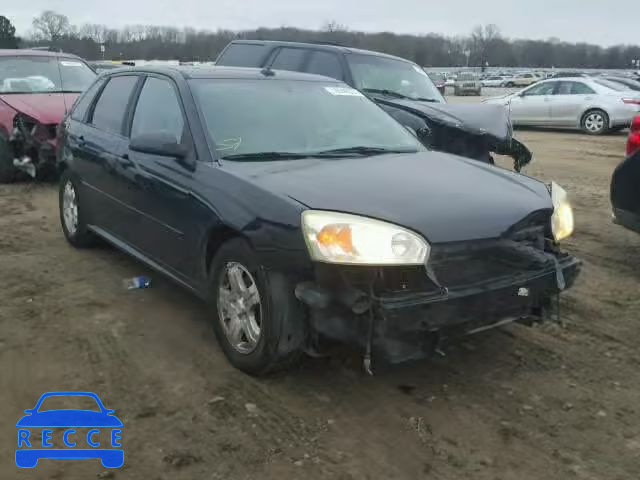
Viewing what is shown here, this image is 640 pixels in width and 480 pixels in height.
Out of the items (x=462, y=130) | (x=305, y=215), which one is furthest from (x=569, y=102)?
(x=305, y=215)

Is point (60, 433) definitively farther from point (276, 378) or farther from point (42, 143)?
point (42, 143)

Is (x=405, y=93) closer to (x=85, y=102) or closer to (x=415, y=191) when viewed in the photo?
(x=85, y=102)

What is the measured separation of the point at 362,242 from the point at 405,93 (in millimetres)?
6091

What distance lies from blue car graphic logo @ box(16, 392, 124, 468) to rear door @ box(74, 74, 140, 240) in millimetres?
1757

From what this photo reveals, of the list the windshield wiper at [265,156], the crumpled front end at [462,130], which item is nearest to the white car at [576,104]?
the crumpled front end at [462,130]

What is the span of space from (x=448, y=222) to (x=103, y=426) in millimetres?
1871

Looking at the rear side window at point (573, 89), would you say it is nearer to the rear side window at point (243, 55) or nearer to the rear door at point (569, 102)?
the rear door at point (569, 102)

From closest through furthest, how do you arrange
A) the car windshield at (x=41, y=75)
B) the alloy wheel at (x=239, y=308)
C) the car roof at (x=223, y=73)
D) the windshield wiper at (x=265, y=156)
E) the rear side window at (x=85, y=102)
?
the alloy wheel at (x=239, y=308)
the windshield wiper at (x=265, y=156)
the car roof at (x=223, y=73)
the rear side window at (x=85, y=102)
the car windshield at (x=41, y=75)

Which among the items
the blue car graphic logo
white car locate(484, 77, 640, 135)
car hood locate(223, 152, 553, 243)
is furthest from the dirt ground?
white car locate(484, 77, 640, 135)

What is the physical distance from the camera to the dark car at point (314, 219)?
3061mm

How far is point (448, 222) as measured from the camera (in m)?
3.21

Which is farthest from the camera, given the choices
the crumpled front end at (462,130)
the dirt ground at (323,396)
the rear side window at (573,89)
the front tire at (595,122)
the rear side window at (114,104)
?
the rear side window at (573,89)

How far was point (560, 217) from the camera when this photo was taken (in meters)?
3.79

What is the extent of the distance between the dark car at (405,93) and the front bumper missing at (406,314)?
3895 millimetres
